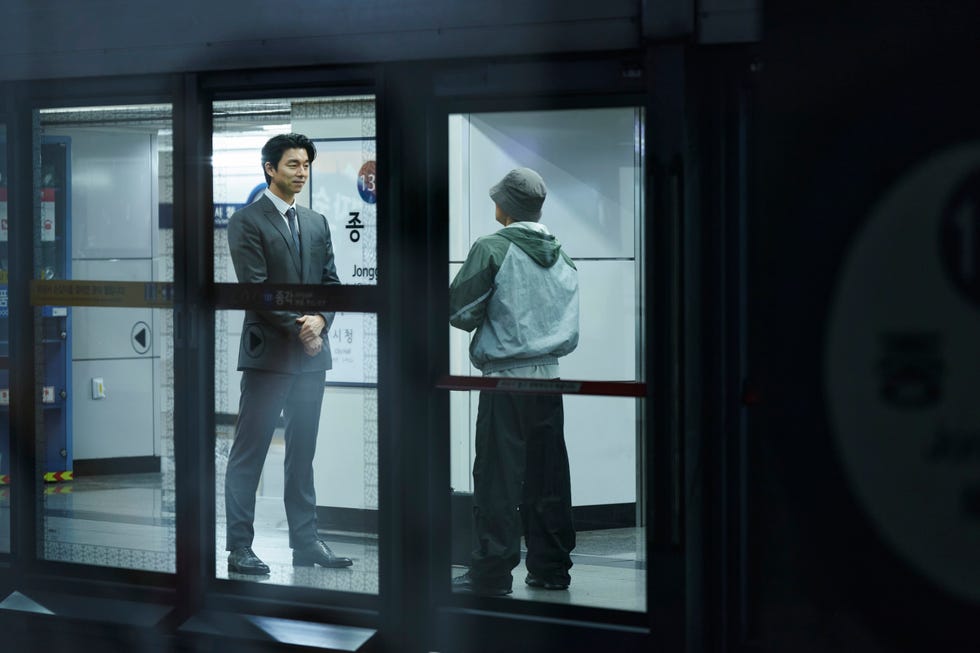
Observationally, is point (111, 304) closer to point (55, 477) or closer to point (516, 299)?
point (55, 477)

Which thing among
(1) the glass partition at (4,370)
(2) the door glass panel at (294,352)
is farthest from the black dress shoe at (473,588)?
(1) the glass partition at (4,370)

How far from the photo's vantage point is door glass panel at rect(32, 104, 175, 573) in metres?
4.93

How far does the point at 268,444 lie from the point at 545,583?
1.24 meters

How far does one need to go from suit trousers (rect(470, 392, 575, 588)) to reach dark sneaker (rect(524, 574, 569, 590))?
0.06 feet

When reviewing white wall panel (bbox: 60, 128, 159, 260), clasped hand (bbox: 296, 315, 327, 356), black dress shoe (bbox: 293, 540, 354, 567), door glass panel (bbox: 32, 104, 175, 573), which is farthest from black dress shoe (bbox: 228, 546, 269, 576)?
white wall panel (bbox: 60, 128, 159, 260)

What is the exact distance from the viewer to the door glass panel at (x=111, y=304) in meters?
4.93

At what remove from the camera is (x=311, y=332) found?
4.66 metres

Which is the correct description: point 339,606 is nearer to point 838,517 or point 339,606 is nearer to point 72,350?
point 72,350

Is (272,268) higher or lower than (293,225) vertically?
lower

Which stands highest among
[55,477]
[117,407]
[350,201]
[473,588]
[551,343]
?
[350,201]

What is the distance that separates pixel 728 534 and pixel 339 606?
1.50 meters

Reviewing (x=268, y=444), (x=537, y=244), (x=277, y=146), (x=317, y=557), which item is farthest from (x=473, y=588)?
(x=277, y=146)

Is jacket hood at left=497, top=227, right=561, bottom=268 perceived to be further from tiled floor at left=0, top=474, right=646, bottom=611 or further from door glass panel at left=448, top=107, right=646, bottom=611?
tiled floor at left=0, top=474, right=646, bottom=611

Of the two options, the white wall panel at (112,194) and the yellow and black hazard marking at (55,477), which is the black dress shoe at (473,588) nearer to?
the white wall panel at (112,194)
